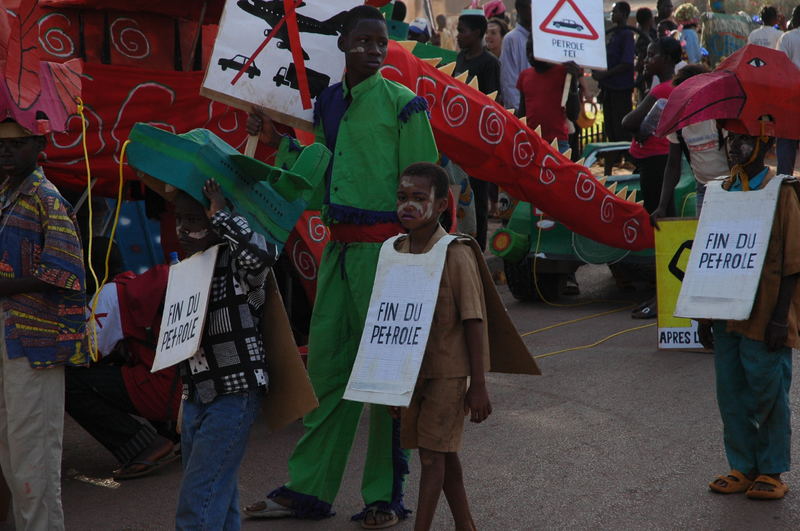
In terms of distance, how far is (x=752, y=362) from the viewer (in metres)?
5.01

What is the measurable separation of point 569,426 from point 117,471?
7.80 ft

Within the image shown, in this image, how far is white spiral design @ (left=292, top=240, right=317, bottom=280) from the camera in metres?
6.75

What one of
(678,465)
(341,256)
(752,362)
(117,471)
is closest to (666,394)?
(678,465)

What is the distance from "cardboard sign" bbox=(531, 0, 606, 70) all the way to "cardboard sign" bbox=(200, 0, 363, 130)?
4513 millimetres

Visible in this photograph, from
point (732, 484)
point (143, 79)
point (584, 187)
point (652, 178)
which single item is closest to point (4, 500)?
point (143, 79)

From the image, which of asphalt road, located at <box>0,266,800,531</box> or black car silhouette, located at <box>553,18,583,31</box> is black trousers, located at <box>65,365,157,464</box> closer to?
asphalt road, located at <box>0,266,800,531</box>

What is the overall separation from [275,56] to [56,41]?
1.81 metres

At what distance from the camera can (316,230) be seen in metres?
6.77

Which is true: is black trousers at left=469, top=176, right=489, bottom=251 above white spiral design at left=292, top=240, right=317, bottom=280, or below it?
below

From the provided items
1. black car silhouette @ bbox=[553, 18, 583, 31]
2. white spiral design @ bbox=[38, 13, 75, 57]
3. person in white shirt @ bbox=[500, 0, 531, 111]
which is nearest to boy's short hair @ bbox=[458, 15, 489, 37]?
person in white shirt @ bbox=[500, 0, 531, 111]

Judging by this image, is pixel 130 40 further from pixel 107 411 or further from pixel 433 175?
pixel 433 175

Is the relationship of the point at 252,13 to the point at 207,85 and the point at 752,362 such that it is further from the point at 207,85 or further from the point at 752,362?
the point at 752,362

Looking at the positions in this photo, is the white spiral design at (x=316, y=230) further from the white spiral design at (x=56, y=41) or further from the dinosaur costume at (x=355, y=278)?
the dinosaur costume at (x=355, y=278)

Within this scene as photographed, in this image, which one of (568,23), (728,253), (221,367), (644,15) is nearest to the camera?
(221,367)
